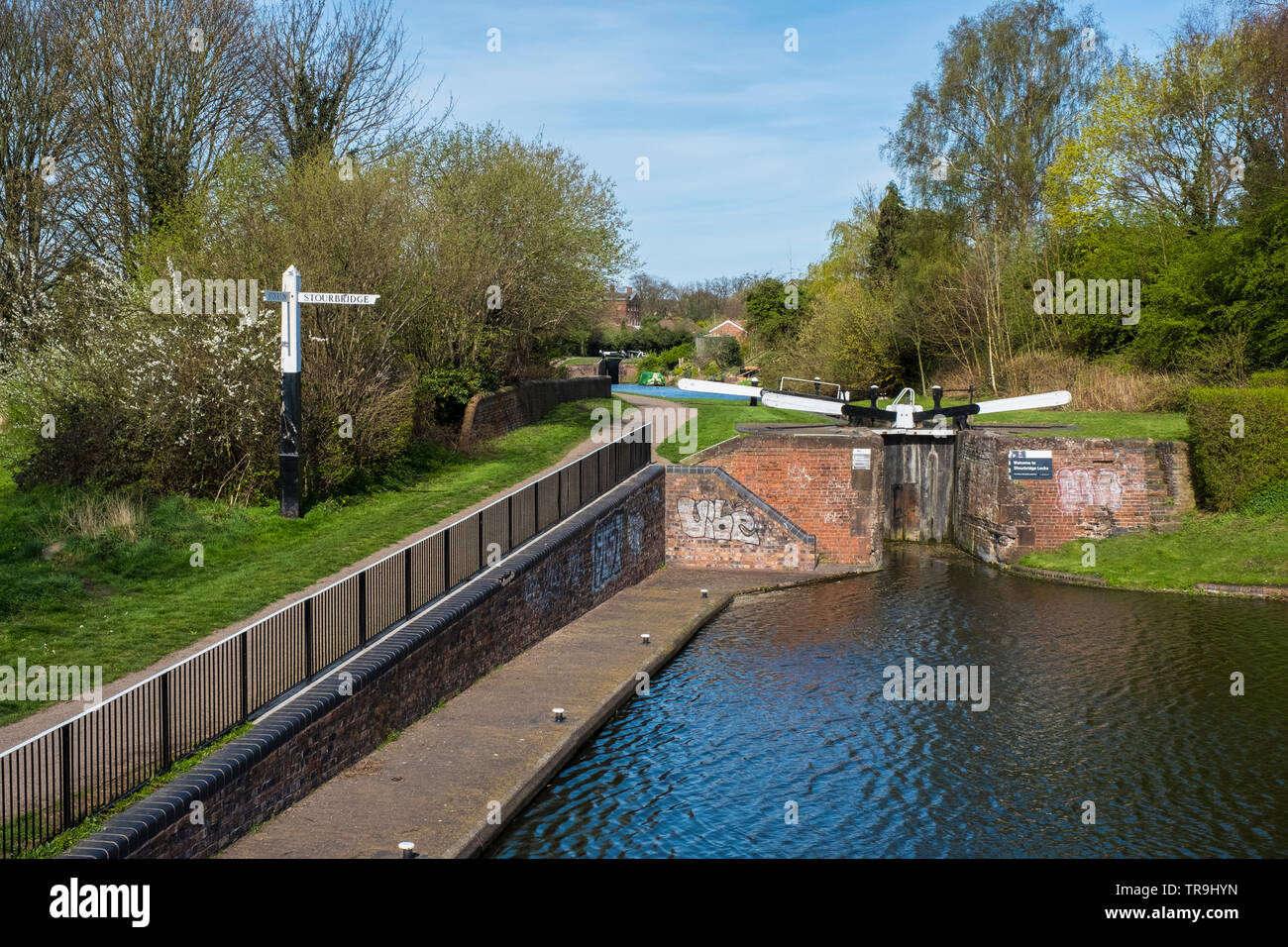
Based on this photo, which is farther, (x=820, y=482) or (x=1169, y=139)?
(x=1169, y=139)

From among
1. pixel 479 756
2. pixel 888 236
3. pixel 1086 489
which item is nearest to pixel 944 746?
pixel 479 756

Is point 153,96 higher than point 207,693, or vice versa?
point 153,96

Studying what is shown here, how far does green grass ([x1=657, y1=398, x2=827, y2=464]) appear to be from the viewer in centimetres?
2788

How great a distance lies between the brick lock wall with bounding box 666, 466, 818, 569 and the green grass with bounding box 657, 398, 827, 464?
79cm

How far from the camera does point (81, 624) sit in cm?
1330

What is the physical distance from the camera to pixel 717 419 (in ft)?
107

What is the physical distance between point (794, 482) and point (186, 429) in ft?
42.4

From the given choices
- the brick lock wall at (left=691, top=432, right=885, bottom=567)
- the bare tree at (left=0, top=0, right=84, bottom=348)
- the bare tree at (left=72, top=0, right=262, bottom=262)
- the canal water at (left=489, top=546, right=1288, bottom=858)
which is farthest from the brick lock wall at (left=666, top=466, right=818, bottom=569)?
the bare tree at (left=0, top=0, right=84, bottom=348)

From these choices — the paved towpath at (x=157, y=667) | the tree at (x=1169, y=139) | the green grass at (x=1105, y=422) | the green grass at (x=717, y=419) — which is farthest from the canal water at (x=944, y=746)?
the tree at (x=1169, y=139)

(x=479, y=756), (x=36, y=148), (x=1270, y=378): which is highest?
(x=36, y=148)

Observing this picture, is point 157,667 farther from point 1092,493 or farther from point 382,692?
point 1092,493

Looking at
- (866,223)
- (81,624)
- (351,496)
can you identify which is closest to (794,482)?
(351,496)

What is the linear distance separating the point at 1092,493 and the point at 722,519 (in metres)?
8.44

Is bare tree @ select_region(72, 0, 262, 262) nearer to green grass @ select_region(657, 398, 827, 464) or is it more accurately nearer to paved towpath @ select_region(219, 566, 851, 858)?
green grass @ select_region(657, 398, 827, 464)
